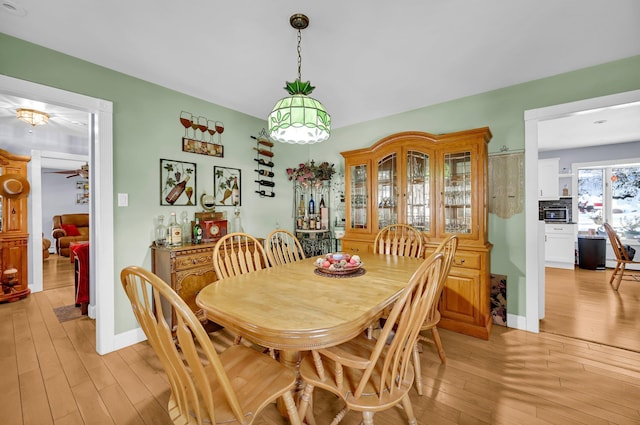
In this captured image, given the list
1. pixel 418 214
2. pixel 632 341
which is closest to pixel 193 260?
pixel 418 214

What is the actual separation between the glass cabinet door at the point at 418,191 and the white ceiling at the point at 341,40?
73 cm

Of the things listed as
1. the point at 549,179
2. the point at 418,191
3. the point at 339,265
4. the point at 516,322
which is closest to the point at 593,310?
the point at 516,322

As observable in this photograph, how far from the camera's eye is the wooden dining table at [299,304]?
3.38 feet

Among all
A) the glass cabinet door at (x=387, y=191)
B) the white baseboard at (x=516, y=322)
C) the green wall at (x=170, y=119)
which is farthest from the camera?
the glass cabinet door at (x=387, y=191)

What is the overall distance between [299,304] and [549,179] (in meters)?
6.57

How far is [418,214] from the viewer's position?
9.84 feet

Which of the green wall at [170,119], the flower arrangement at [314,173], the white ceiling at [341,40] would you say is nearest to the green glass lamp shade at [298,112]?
the white ceiling at [341,40]

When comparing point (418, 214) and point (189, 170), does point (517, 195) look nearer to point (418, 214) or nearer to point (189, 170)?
point (418, 214)

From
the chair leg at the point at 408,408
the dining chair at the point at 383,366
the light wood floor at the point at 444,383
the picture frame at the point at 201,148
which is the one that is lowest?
the light wood floor at the point at 444,383

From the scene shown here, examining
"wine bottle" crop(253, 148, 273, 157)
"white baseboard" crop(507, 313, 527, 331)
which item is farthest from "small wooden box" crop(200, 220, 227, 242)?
"white baseboard" crop(507, 313, 527, 331)

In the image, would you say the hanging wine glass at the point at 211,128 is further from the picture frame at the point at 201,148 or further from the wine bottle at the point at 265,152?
the wine bottle at the point at 265,152

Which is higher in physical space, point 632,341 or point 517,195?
point 517,195

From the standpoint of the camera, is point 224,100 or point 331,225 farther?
point 331,225

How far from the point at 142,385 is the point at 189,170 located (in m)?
1.99
